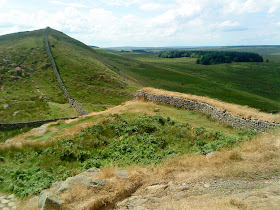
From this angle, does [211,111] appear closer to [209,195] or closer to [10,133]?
[209,195]

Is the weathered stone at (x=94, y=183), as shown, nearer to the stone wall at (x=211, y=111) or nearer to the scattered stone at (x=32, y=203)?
the scattered stone at (x=32, y=203)

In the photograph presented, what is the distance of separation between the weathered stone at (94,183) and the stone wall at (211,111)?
13065 mm

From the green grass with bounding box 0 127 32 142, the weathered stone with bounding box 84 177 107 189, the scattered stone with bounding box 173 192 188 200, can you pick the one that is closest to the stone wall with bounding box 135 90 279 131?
the scattered stone with bounding box 173 192 188 200

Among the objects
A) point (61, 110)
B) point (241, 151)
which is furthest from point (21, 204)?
point (61, 110)

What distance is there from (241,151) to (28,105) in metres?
36.1

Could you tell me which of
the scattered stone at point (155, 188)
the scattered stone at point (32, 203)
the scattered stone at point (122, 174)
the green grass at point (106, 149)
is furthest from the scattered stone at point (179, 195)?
the scattered stone at point (32, 203)

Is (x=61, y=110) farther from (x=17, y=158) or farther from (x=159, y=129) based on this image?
(x=159, y=129)

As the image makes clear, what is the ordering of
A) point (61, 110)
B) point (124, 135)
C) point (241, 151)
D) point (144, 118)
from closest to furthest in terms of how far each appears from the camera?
Result: point (241, 151), point (124, 135), point (144, 118), point (61, 110)

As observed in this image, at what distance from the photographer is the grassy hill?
3550 cm

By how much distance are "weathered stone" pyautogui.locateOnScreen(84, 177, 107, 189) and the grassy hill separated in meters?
25.6

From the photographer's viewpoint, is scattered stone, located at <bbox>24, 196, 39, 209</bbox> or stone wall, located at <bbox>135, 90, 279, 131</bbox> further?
stone wall, located at <bbox>135, 90, 279, 131</bbox>

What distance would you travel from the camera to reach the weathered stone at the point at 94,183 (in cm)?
858

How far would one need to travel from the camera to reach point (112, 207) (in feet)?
26.5

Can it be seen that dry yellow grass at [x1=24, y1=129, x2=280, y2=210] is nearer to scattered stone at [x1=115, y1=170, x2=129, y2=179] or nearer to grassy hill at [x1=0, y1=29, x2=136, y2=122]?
scattered stone at [x1=115, y1=170, x2=129, y2=179]
